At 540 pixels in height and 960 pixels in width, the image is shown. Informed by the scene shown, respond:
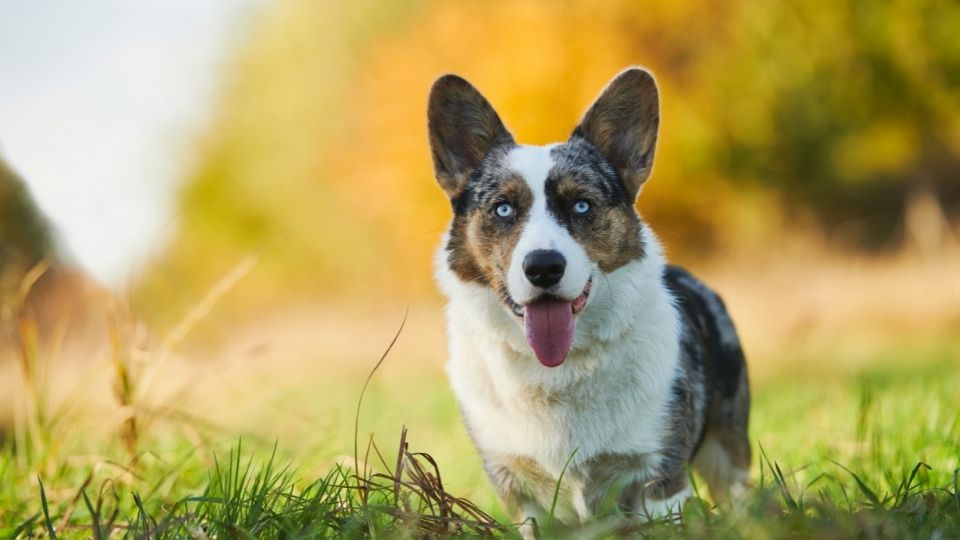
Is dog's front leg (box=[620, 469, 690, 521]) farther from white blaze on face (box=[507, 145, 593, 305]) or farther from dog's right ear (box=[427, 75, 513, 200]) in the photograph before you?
dog's right ear (box=[427, 75, 513, 200])

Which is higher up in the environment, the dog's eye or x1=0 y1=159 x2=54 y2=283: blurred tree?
x1=0 y1=159 x2=54 y2=283: blurred tree

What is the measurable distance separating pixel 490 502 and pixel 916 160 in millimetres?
16967

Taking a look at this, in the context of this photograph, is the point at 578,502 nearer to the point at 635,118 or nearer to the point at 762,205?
the point at 635,118

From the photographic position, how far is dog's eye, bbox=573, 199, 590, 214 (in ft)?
11.3

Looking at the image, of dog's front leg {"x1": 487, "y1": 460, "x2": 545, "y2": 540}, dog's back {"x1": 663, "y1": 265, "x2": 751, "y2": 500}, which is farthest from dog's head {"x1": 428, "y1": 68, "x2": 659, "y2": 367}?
dog's back {"x1": 663, "y1": 265, "x2": 751, "y2": 500}

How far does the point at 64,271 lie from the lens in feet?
19.2

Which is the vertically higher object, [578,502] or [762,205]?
[762,205]

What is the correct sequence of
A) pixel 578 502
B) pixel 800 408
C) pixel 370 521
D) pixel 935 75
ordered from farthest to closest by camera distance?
pixel 935 75
pixel 800 408
pixel 578 502
pixel 370 521

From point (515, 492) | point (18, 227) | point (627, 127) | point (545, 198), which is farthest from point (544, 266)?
point (18, 227)

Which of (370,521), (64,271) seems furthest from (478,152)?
(64,271)

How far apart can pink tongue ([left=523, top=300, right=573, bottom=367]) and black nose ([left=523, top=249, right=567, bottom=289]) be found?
0.44ft

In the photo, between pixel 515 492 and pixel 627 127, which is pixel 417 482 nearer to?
pixel 515 492

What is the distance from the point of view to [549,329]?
127 inches

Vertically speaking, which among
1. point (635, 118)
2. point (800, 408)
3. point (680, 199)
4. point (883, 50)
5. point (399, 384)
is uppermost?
point (883, 50)
